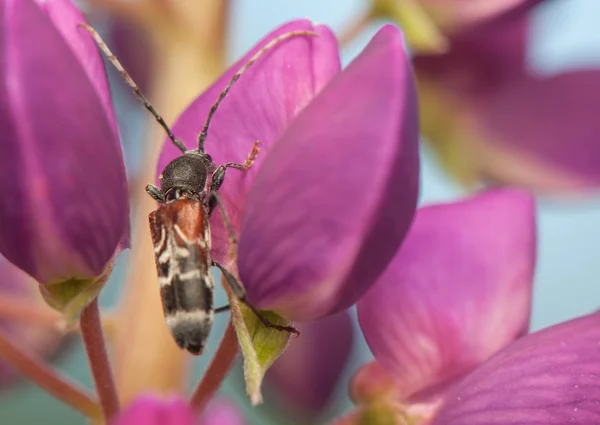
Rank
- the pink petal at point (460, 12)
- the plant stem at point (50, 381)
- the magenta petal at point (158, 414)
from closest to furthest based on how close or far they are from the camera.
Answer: the magenta petal at point (158, 414) < the plant stem at point (50, 381) < the pink petal at point (460, 12)

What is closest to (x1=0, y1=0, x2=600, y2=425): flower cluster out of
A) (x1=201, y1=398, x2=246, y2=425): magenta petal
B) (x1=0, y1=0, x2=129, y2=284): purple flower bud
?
(x1=0, y1=0, x2=129, y2=284): purple flower bud

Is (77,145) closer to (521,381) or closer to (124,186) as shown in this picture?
(124,186)

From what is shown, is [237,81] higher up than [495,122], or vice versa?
[237,81]

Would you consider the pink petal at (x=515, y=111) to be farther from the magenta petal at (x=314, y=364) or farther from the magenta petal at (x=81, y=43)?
the magenta petal at (x=81, y=43)

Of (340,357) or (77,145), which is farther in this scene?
(340,357)

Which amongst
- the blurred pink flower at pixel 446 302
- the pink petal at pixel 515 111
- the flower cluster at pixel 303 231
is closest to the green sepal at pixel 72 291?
the flower cluster at pixel 303 231

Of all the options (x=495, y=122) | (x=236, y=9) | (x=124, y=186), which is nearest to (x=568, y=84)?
(x=495, y=122)
